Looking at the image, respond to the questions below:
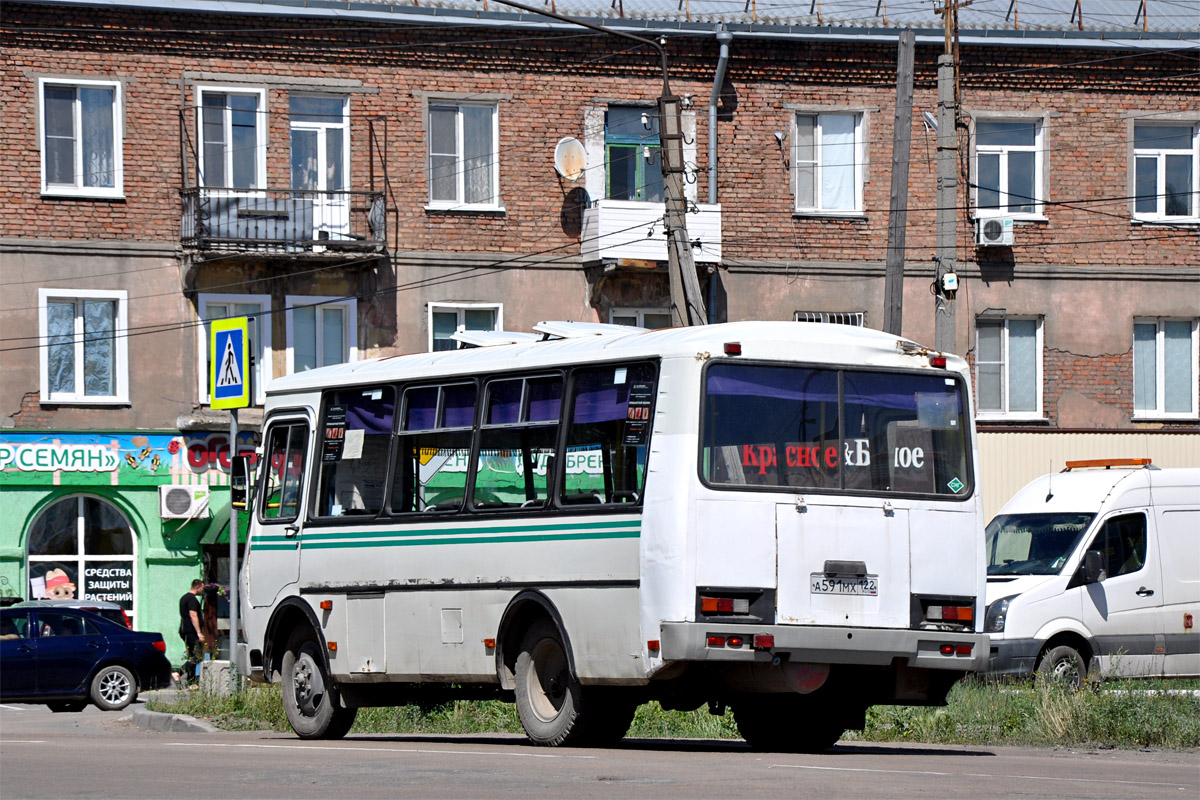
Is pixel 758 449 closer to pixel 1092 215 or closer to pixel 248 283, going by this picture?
pixel 248 283

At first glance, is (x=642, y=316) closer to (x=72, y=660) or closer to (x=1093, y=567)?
(x=72, y=660)

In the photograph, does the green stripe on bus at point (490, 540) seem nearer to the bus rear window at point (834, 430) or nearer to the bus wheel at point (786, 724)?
the bus rear window at point (834, 430)

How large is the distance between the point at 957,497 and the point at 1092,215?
69.6 feet

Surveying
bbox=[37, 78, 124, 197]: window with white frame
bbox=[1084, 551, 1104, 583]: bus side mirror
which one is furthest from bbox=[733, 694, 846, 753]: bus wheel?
bbox=[37, 78, 124, 197]: window with white frame

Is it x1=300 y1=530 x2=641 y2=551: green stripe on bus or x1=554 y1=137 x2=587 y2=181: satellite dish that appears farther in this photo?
x1=554 y1=137 x2=587 y2=181: satellite dish

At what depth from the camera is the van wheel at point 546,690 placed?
14031 mm

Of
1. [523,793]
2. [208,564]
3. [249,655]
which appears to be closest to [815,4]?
[208,564]

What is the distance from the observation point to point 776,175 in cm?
A: 3341

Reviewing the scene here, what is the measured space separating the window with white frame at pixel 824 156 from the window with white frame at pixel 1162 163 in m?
4.85

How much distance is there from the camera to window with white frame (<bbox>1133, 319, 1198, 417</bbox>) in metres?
34.2

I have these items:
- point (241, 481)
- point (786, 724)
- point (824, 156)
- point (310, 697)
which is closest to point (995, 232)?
point (824, 156)

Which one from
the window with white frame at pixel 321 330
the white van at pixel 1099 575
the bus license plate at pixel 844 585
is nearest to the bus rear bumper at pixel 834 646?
the bus license plate at pixel 844 585

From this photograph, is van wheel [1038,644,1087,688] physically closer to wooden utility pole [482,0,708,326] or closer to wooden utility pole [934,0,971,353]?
wooden utility pole [934,0,971,353]

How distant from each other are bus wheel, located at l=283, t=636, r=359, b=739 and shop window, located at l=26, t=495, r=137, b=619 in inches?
617
